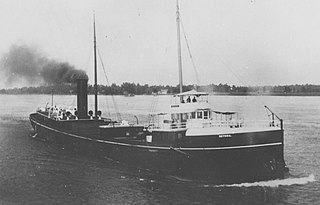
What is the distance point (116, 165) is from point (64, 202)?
25.9 feet

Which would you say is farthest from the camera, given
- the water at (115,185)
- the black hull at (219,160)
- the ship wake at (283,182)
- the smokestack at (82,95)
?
the smokestack at (82,95)

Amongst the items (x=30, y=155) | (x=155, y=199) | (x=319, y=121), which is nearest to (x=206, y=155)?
(x=155, y=199)

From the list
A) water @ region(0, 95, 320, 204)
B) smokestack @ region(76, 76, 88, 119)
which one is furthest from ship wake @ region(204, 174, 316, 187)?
smokestack @ region(76, 76, 88, 119)

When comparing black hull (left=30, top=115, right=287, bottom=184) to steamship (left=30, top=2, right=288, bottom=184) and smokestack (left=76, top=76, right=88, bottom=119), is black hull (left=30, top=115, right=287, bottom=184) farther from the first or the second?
smokestack (left=76, top=76, right=88, bottom=119)

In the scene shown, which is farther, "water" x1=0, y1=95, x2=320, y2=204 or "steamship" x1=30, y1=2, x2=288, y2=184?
"steamship" x1=30, y1=2, x2=288, y2=184

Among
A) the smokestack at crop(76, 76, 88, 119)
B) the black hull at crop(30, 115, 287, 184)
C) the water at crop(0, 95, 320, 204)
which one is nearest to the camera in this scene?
the water at crop(0, 95, 320, 204)

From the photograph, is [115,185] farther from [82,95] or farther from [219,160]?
[82,95]

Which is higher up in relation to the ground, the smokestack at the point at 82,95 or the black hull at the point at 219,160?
the smokestack at the point at 82,95

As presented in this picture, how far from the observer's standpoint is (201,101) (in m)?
23.2

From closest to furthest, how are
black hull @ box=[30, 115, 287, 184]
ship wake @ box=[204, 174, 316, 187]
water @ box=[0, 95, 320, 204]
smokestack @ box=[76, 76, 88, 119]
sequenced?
water @ box=[0, 95, 320, 204] → ship wake @ box=[204, 174, 316, 187] → black hull @ box=[30, 115, 287, 184] → smokestack @ box=[76, 76, 88, 119]

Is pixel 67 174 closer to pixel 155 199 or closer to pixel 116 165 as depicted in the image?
pixel 116 165

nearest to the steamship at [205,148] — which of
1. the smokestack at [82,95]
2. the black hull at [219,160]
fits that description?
the black hull at [219,160]

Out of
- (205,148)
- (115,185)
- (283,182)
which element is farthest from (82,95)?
(283,182)

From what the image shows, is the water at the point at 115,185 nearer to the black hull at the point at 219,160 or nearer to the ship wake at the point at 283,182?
the ship wake at the point at 283,182
